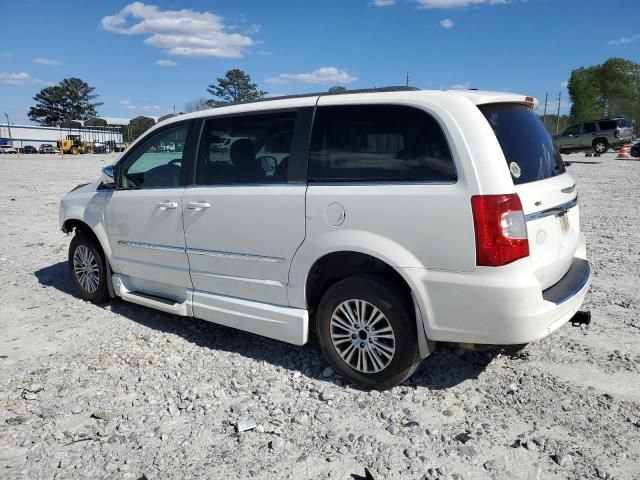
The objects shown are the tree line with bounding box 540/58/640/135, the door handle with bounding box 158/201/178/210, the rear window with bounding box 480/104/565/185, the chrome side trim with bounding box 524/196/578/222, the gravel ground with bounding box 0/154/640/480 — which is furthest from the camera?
the tree line with bounding box 540/58/640/135

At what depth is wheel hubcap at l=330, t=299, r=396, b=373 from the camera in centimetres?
357

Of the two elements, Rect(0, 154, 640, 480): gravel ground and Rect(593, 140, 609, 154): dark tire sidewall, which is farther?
Rect(593, 140, 609, 154): dark tire sidewall

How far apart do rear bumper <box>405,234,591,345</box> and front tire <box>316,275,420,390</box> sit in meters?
0.20

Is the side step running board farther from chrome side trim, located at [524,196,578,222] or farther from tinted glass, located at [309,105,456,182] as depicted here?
chrome side trim, located at [524,196,578,222]

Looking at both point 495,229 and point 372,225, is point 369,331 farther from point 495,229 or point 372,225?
point 495,229

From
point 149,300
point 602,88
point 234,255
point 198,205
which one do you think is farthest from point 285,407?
point 602,88

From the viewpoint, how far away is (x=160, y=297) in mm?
4902

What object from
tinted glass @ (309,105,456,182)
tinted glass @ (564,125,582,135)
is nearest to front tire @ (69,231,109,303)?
tinted glass @ (309,105,456,182)

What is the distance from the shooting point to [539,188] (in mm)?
3377

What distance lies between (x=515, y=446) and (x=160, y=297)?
3262 mm

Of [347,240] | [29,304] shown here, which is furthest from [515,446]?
[29,304]

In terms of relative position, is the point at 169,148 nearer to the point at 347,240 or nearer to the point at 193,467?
the point at 347,240

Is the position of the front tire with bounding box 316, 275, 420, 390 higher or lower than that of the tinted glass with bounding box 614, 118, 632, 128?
lower

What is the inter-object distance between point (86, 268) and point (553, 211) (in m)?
4.62
